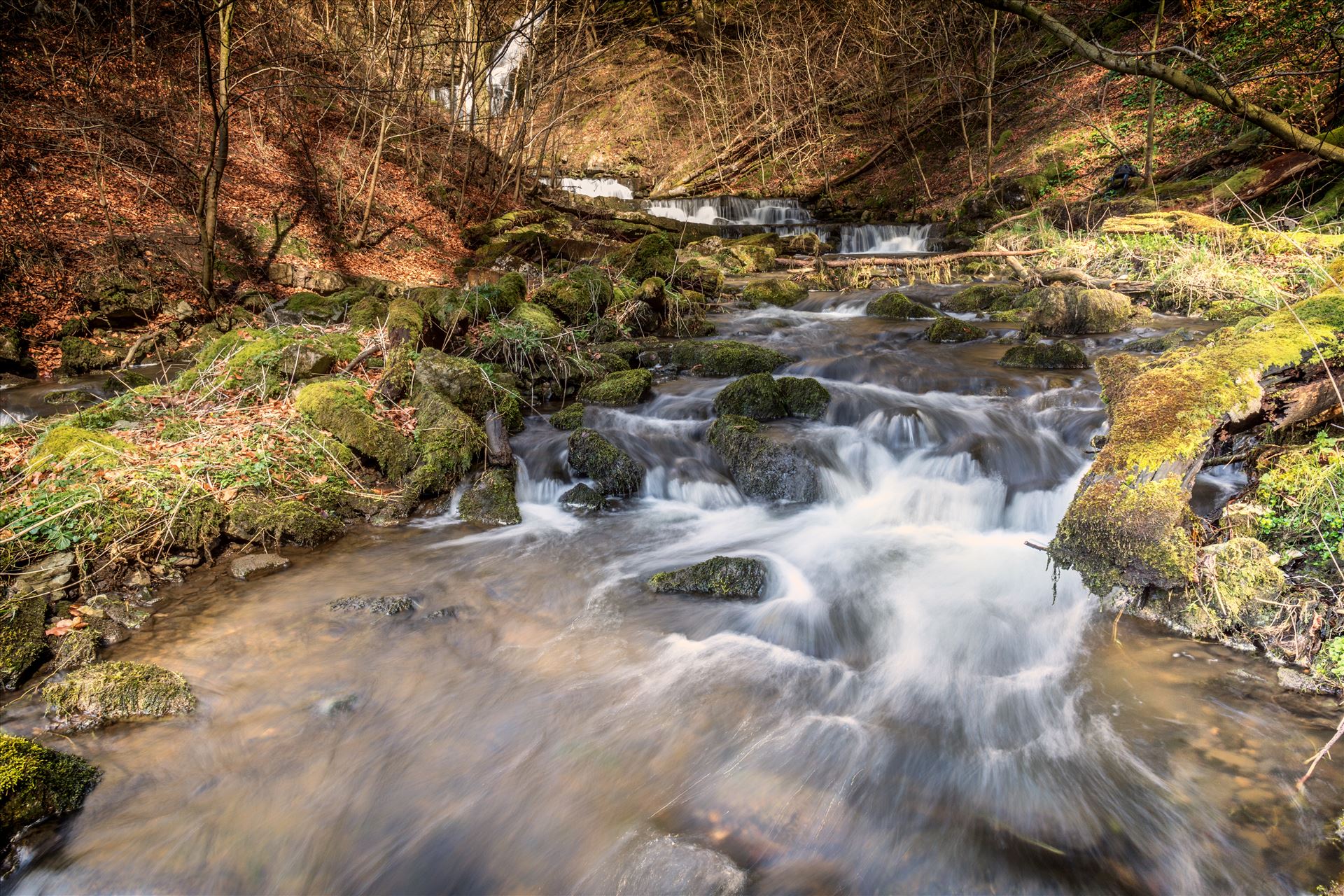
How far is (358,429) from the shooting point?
19.0 ft

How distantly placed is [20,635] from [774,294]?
1147 centimetres

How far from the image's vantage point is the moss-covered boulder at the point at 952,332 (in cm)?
982

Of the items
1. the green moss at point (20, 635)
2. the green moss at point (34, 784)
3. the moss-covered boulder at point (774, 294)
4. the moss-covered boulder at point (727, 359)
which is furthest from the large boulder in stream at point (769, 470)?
the moss-covered boulder at point (774, 294)

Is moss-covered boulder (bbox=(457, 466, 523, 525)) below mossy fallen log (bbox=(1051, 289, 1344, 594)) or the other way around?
below

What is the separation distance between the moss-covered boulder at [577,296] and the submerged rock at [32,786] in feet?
23.3

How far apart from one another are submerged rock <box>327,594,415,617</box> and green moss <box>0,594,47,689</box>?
1.41m

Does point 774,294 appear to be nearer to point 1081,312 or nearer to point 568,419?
point 1081,312

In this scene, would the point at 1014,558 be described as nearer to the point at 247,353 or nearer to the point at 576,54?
the point at 247,353

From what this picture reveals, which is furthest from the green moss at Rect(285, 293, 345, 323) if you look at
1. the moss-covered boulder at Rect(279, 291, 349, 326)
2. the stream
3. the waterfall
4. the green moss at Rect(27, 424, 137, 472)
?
the waterfall

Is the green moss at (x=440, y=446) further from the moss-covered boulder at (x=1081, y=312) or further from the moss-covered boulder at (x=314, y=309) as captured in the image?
the moss-covered boulder at (x=1081, y=312)

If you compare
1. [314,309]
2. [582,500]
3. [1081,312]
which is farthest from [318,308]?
[1081,312]

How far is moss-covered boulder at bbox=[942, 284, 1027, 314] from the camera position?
11093 millimetres

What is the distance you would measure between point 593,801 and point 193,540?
11.5 feet

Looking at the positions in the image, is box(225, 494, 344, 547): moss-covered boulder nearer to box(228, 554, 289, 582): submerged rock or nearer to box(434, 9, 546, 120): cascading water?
box(228, 554, 289, 582): submerged rock
